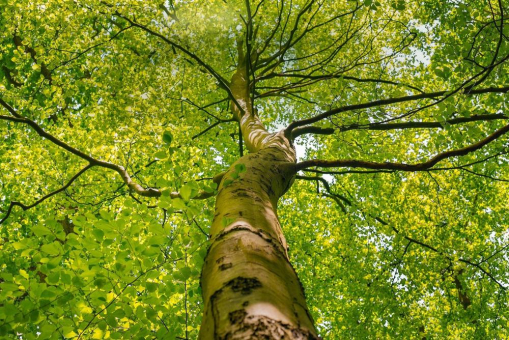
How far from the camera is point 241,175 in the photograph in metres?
2.52

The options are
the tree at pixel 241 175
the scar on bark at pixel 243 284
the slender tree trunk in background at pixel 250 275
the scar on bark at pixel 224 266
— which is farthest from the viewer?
the tree at pixel 241 175

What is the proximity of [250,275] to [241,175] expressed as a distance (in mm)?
1241

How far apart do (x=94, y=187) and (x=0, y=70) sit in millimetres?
5651

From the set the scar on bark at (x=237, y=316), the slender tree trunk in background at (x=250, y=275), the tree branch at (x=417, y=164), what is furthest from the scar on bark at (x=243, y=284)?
the tree branch at (x=417, y=164)

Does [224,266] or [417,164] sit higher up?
[417,164]

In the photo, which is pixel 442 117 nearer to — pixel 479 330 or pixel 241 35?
pixel 241 35

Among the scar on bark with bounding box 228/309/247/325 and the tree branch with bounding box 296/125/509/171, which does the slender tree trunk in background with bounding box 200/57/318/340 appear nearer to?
the scar on bark with bounding box 228/309/247/325

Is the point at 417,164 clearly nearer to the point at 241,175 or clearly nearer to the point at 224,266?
the point at 241,175

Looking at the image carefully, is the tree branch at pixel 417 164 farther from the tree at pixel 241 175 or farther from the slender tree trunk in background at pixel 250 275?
the slender tree trunk in background at pixel 250 275

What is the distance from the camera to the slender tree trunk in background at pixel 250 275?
43.1 inches

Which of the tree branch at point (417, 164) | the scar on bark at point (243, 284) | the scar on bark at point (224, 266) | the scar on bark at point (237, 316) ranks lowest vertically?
the scar on bark at point (237, 316)

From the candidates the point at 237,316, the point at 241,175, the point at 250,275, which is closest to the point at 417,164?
the point at 241,175

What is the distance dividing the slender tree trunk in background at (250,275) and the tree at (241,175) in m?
0.01

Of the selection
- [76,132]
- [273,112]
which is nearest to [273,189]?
[76,132]
